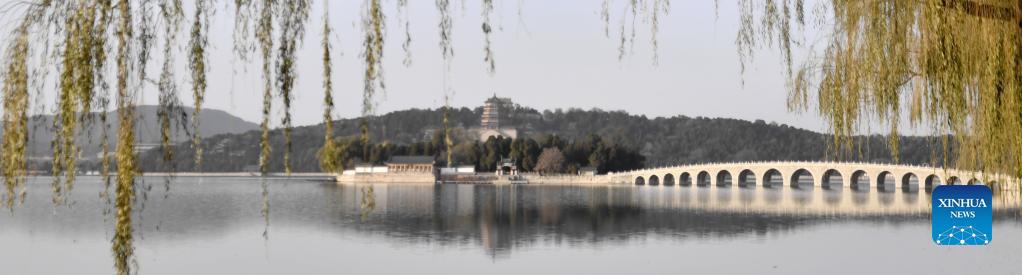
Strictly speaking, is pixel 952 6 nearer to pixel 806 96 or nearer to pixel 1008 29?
pixel 1008 29

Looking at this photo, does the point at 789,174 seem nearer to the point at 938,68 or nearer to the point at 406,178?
the point at 406,178

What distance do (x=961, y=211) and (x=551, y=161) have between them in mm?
83681

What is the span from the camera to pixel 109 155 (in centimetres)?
425

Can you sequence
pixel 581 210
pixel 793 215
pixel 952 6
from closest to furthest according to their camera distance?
pixel 952 6
pixel 793 215
pixel 581 210

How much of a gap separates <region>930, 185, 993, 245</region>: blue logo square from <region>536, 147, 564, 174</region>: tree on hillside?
273ft

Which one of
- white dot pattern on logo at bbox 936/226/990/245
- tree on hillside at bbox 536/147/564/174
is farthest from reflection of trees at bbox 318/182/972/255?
tree on hillside at bbox 536/147/564/174

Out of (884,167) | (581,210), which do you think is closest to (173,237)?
(581,210)

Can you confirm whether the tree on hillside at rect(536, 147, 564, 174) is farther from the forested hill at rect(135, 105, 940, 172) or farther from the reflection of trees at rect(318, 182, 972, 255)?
the reflection of trees at rect(318, 182, 972, 255)

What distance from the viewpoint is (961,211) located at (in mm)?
6277

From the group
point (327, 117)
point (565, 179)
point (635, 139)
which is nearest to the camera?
point (327, 117)

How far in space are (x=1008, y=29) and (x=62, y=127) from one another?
13.0 ft

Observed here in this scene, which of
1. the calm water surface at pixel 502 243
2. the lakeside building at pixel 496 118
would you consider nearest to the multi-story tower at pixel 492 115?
the lakeside building at pixel 496 118

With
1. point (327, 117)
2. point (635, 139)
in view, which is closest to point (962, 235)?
point (327, 117)

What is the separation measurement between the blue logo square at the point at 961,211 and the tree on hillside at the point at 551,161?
8327 centimetres
